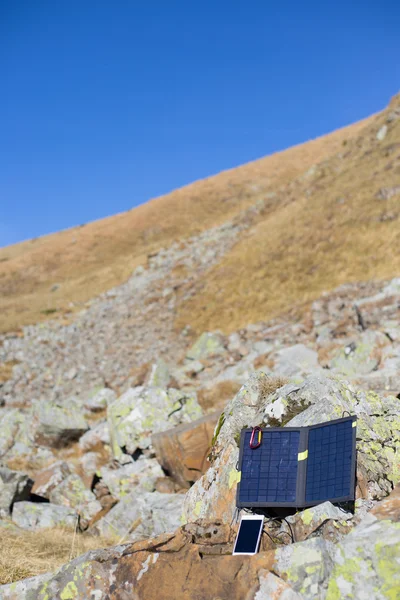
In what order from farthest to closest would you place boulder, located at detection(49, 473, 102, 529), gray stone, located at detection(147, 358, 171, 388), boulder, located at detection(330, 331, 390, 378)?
gray stone, located at detection(147, 358, 171, 388) → boulder, located at detection(330, 331, 390, 378) → boulder, located at detection(49, 473, 102, 529)

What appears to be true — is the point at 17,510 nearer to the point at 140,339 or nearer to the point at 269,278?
the point at 140,339

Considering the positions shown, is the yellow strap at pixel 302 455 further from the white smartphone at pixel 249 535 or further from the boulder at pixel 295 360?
the boulder at pixel 295 360

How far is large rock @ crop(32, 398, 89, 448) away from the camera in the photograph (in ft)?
61.4

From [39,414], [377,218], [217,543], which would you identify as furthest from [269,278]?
[217,543]

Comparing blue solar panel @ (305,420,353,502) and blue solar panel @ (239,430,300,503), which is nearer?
blue solar panel @ (305,420,353,502)

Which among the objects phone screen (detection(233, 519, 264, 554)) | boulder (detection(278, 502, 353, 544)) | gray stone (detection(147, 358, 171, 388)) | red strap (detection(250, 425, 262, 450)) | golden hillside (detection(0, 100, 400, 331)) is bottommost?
gray stone (detection(147, 358, 171, 388))

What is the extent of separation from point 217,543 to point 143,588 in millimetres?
1104

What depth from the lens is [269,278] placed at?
121 ft

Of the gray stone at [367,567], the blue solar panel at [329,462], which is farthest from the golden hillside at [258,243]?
the gray stone at [367,567]

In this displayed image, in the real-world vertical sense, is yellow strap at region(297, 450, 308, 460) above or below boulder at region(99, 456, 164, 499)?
above

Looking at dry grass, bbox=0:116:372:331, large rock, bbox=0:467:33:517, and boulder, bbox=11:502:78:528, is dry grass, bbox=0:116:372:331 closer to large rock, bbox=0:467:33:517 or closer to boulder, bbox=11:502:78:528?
large rock, bbox=0:467:33:517

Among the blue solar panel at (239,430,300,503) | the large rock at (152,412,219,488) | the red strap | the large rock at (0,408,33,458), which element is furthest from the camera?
the large rock at (0,408,33,458)

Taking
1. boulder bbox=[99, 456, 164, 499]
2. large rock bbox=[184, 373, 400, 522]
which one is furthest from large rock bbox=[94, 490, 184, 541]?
large rock bbox=[184, 373, 400, 522]

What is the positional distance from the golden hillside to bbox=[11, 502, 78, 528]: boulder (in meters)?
20.7
